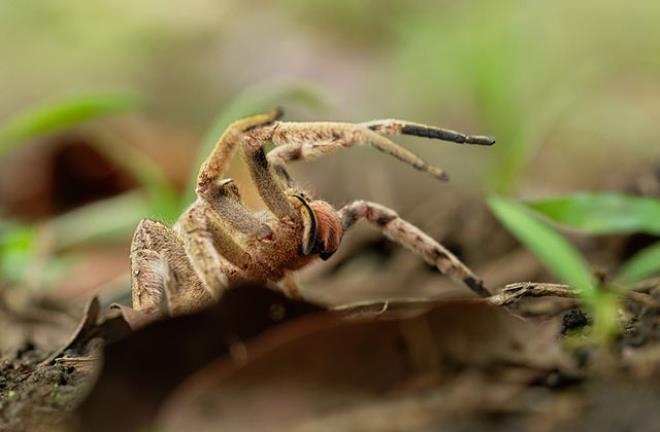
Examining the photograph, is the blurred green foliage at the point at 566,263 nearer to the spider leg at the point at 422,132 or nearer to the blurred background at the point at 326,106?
the spider leg at the point at 422,132

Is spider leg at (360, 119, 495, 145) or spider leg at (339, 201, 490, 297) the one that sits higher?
spider leg at (360, 119, 495, 145)

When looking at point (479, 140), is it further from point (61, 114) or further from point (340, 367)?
point (61, 114)

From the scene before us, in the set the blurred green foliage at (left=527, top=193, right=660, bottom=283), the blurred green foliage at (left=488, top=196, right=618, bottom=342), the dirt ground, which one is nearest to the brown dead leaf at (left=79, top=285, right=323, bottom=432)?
the dirt ground

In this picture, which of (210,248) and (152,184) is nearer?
(210,248)

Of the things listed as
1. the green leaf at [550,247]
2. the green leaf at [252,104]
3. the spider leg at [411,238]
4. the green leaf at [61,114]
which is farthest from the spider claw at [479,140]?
the green leaf at [61,114]

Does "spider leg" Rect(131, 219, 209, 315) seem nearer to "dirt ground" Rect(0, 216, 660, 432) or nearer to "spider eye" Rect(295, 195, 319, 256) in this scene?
"spider eye" Rect(295, 195, 319, 256)

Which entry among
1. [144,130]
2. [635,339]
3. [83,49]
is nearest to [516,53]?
[144,130]

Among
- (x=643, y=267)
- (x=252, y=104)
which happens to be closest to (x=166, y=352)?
(x=643, y=267)
